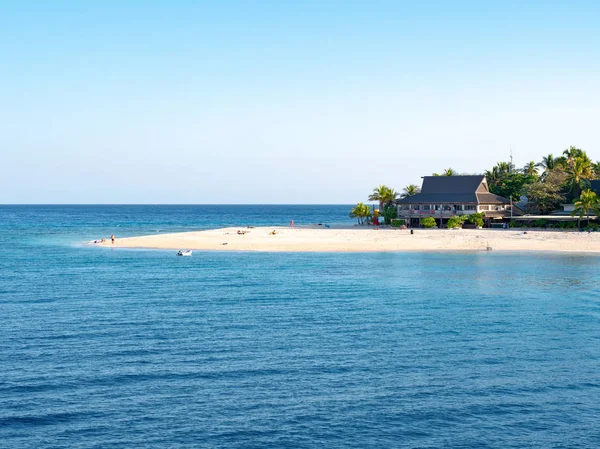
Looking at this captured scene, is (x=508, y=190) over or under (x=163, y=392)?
over

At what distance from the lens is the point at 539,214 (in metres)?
104

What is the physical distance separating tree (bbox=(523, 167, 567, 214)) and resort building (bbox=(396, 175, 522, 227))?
15.7 ft

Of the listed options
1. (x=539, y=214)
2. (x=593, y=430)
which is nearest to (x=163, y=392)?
(x=593, y=430)

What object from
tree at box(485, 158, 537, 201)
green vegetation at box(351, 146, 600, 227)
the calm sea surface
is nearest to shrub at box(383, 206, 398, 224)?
green vegetation at box(351, 146, 600, 227)

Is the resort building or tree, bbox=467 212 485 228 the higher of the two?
the resort building

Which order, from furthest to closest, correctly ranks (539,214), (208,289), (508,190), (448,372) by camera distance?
1. (508,190)
2. (539,214)
3. (208,289)
4. (448,372)

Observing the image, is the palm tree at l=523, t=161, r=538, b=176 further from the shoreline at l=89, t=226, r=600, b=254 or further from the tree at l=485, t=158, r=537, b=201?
the shoreline at l=89, t=226, r=600, b=254

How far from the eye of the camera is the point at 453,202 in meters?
98.9

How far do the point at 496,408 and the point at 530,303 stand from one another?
20209 millimetres

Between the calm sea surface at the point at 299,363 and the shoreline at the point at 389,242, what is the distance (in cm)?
2687

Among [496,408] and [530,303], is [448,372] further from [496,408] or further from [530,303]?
[530,303]

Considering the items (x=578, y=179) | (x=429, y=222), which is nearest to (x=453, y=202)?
(x=429, y=222)

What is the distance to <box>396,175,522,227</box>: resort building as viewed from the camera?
98.6 m

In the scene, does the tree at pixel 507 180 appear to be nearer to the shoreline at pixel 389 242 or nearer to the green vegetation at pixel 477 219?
the green vegetation at pixel 477 219
